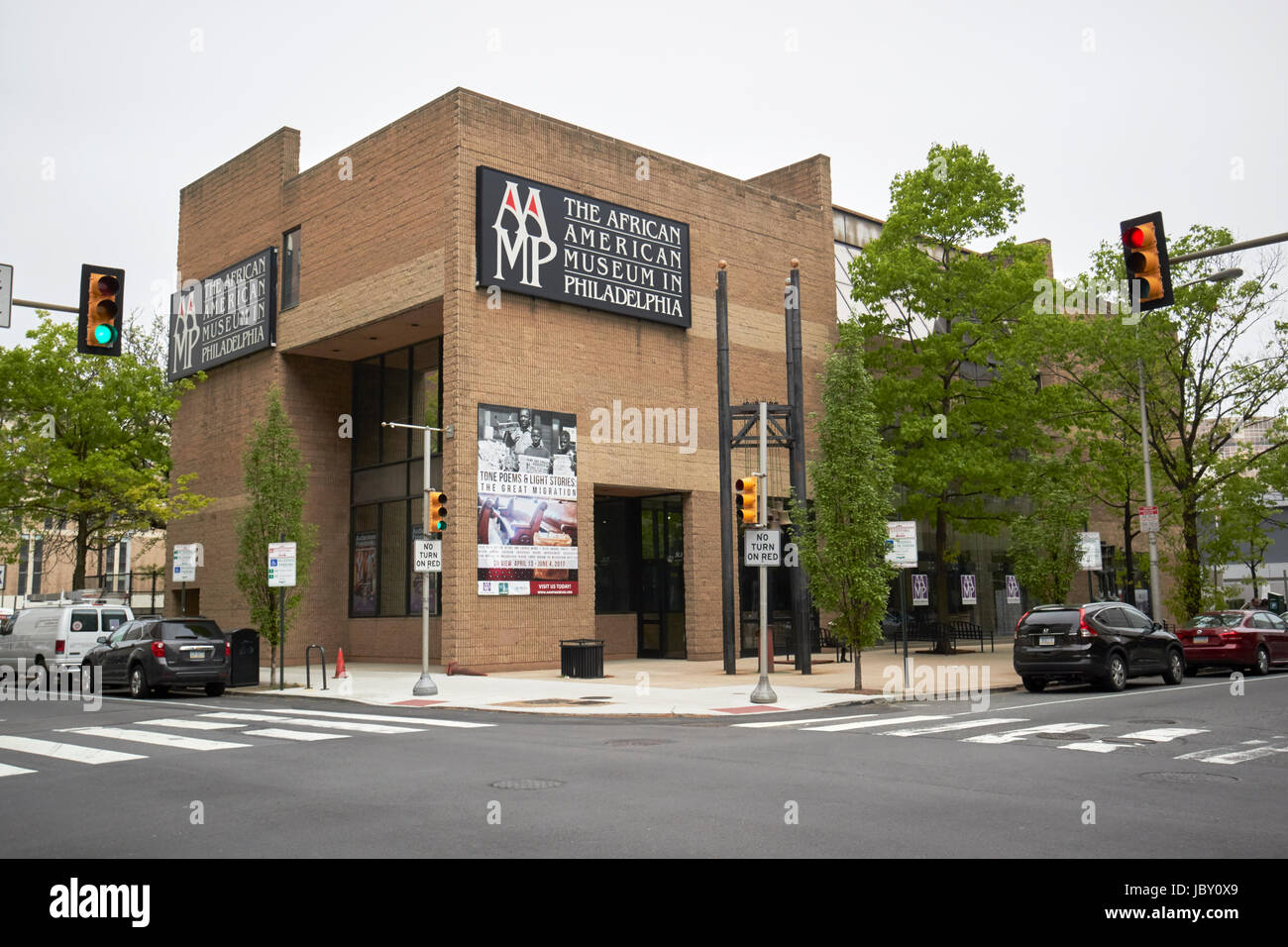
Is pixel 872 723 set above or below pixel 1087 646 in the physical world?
below

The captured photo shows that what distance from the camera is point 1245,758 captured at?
11445 millimetres

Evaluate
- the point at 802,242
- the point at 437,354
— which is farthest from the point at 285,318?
the point at 802,242

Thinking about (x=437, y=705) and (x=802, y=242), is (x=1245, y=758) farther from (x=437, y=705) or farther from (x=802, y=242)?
(x=802, y=242)

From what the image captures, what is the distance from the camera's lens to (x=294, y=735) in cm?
1396

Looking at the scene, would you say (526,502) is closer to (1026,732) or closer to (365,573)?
(365,573)

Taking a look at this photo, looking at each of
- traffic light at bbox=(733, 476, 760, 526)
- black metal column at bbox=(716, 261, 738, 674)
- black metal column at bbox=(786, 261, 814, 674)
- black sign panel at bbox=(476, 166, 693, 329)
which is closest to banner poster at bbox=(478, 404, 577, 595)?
black sign panel at bbox=(476, 166, 693, 329)

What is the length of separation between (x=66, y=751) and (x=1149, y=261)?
13321 mm

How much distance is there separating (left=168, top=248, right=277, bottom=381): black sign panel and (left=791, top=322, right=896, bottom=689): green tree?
64.1 ft

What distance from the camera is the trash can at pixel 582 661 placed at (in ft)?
81.9

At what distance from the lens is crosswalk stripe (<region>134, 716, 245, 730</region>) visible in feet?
49.7

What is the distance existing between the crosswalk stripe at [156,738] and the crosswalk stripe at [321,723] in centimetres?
179

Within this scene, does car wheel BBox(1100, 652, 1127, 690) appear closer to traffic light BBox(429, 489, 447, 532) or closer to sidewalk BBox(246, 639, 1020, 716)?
sidewalk BBox(246, 639, 1020, 716)

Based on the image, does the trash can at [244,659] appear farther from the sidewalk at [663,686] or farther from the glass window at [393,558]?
the glass window at [393,558]

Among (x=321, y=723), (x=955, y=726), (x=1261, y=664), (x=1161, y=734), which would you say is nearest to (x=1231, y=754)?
(x=1161, y=734)
